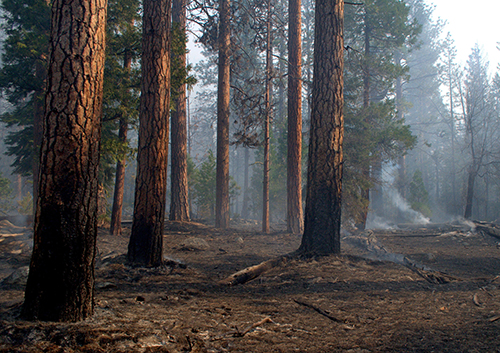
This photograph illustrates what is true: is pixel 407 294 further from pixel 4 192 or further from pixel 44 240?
pixel 4 192

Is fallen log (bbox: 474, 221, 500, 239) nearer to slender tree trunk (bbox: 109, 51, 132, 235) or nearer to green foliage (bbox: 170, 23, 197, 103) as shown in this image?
green foliage (bbox: 170, 23, 197, 103)

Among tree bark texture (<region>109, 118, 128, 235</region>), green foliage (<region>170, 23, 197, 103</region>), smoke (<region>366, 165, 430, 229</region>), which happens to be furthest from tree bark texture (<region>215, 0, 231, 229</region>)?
smoke (<region>366, 165, 430, 229</region>)

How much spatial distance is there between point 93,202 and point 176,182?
11000 mm

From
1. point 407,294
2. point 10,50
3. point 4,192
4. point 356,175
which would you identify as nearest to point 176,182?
point 10,50

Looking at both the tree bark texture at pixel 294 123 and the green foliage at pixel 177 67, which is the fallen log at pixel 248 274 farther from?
the tree bark texture at pixel 294 123

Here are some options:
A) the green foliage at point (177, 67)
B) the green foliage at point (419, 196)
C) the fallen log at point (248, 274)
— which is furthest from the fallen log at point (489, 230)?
the green foliage at point (419, 196)

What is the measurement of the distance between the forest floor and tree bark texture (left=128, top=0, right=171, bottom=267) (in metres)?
0.57

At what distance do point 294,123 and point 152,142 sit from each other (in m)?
7.93

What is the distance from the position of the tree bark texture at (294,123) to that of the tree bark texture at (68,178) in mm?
10403

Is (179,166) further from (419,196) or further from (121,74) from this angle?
(419,196)

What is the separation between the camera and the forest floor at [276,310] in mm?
3090

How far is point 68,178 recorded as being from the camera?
3219 mm

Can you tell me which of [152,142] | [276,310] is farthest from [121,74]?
[276,310]

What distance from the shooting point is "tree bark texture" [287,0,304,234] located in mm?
13180
